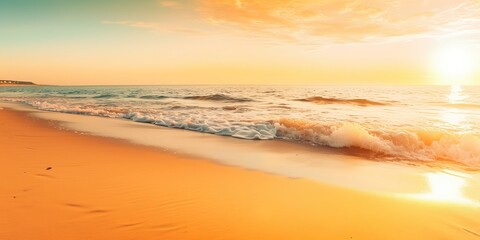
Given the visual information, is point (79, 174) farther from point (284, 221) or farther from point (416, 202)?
point (416, 202)

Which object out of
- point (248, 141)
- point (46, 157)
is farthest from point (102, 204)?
point (248, 141)

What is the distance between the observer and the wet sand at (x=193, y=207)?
3717 mm

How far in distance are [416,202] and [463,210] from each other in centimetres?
57

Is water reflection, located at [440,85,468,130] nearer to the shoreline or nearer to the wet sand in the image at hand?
the shoreline

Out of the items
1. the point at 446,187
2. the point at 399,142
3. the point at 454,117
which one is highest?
the point at 454,117

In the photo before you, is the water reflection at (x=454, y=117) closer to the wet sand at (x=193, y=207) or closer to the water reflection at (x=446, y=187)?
the water reflection at (x=446, y=187)

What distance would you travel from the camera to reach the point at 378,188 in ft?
18.2

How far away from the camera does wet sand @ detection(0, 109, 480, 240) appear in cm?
372

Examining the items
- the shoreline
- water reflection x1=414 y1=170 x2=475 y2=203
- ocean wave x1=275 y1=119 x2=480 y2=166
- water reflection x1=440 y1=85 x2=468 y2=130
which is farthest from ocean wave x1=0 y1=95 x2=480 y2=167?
water reflection x1=440 y1=85 x2=468 y2=130

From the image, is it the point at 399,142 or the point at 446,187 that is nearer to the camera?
the point at 446,187

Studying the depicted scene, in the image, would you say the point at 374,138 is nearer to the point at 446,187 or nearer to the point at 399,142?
the point at 399,142

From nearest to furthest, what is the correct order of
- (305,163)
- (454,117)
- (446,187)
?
(446,187)
(305,163)
(454,117)

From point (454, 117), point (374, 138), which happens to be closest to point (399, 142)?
point (374, 138)

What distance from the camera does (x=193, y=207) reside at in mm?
4410
